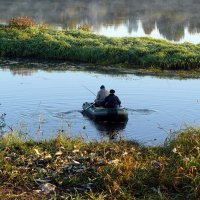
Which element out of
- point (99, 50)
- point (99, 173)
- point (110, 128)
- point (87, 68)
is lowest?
point (110, 128)

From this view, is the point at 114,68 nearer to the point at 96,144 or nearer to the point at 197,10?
the point at 96,144

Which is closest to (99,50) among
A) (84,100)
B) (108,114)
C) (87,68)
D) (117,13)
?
(87,68)

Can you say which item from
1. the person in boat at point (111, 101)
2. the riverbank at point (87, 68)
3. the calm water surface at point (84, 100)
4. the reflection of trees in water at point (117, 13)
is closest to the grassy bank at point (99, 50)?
the riverbank at point (87, 68)

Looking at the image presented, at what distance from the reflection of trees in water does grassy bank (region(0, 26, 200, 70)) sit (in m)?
10.2

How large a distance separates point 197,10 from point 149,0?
14.6 m

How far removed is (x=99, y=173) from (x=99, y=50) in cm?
2529

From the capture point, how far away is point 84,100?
81.4ft

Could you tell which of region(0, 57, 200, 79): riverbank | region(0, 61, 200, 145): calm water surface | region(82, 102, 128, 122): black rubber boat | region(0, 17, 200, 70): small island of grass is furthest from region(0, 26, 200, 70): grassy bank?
region(82, 102, 128, 122): black rubber boat

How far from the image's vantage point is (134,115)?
2209 centimetres

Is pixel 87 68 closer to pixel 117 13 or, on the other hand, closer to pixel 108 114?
pixel 108 114

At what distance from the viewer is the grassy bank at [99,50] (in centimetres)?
3425

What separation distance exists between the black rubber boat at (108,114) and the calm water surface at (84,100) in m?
0.34

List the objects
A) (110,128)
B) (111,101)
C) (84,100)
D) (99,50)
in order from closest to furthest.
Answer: (110,128), (111,101), (84,100), (99,50)

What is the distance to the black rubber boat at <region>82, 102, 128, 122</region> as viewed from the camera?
828 inches
